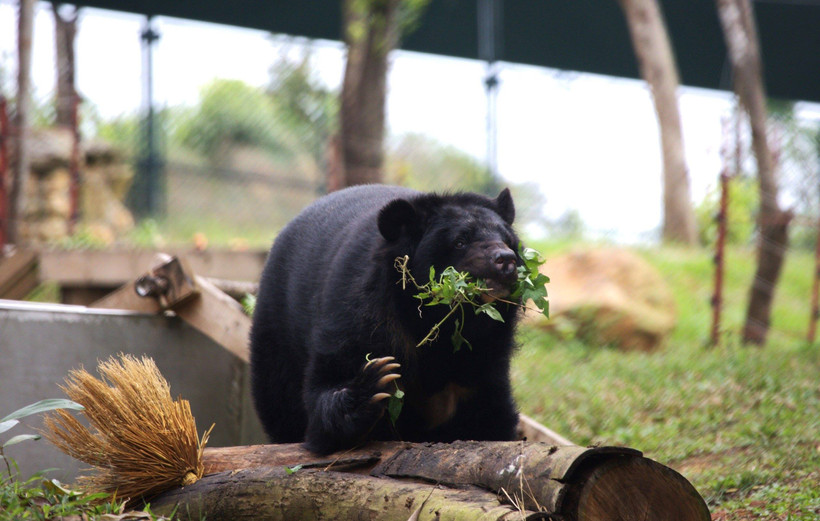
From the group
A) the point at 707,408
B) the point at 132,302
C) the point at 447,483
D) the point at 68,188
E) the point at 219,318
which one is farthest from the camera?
the point at 68,188

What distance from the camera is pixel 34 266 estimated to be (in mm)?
6176

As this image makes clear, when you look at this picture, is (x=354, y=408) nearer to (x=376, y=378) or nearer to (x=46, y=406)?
(x=376, y=378)

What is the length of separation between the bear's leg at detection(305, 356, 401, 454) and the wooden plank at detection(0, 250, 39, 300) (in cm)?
371

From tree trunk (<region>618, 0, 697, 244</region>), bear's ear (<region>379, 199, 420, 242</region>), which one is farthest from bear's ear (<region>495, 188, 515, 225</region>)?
tree trunk (<region>618, 0, 697, 244</region>)

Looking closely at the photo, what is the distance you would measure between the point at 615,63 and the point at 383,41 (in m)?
6.00

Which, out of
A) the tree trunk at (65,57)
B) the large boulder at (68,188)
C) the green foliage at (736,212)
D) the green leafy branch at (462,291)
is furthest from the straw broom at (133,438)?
the green foliage at (736,212)

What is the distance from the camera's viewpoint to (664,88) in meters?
11.5

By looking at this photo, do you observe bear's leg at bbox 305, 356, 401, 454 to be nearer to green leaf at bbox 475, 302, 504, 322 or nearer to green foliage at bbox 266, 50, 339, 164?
green leaf at bbox 475, 302, 504, 322

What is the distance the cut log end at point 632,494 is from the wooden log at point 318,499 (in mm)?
206

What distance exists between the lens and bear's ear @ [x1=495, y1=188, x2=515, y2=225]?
3609 mm

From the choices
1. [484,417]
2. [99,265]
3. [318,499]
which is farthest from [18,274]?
[318,499]

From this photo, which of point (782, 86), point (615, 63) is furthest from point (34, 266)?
point (782, 86)

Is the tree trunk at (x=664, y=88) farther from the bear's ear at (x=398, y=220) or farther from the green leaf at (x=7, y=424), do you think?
the green leaf at (x=7, y=424)

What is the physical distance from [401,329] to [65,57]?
26.7 ft
